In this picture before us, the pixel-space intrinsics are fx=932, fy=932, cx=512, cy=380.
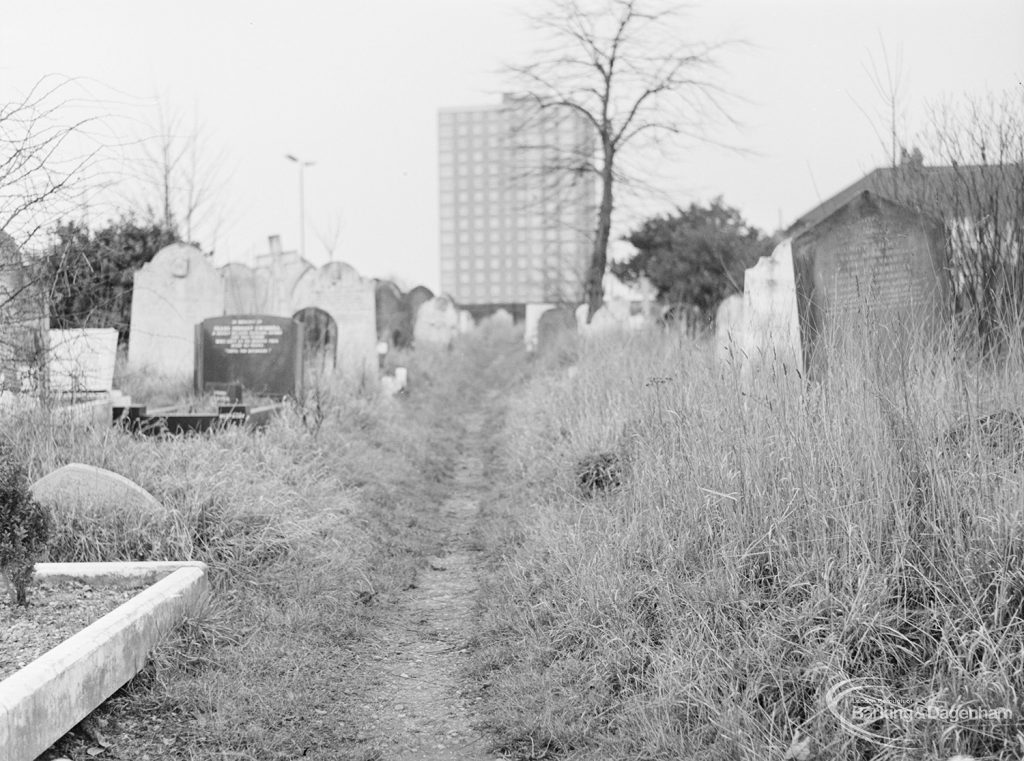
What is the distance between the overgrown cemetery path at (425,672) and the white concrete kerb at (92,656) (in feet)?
3.11

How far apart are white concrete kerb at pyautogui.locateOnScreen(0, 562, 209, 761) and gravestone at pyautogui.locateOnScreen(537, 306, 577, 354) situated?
13.8 meters

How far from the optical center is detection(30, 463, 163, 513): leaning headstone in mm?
5480

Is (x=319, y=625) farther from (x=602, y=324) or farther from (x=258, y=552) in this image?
(x=602, y=324)

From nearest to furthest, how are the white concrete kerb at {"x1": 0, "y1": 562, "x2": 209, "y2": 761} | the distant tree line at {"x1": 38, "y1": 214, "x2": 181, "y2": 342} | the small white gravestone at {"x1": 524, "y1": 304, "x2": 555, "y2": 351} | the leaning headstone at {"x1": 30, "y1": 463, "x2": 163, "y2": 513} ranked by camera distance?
the white concrete kerb at {"x1": 0, "y1": 562, "x2": 209, "y2": 761}
the leaning headstone at {"x1": 30, "y1": 463, "x2": 163, "y2": 513}
the distant tree line at {"x1": 38, "y1": 214, "x2": 181, "y2": 342}
the small white gravestone at {"x1": 524, "y1": 304, "x2": 555, "y2": 351}

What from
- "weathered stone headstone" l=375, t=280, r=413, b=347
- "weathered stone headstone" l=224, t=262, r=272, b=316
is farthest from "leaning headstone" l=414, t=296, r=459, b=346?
"weathered stone headstone" l=224, t=262, r=272, b=316

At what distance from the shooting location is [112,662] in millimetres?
3783

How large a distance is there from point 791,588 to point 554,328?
55.1ft

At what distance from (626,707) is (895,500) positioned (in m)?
1.30

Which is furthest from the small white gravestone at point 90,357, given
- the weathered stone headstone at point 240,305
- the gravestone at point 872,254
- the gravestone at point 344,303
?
the gravestone at point 872,254

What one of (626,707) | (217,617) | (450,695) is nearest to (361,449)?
(217,617)

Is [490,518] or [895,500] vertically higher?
[895,500]

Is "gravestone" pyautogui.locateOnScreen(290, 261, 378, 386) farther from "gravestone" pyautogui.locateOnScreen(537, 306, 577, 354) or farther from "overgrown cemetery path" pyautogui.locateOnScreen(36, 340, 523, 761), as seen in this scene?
"gravestone" pyautogui.locateOnScreen(537, 306, 577, 354)

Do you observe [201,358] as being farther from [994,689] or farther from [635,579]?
[994,689]

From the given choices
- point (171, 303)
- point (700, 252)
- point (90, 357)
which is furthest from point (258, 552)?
point (700, 252)
